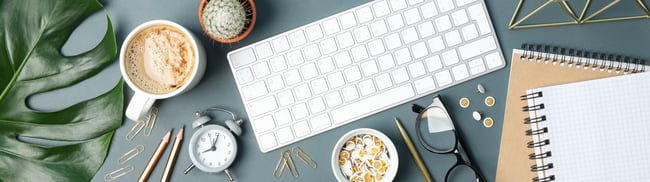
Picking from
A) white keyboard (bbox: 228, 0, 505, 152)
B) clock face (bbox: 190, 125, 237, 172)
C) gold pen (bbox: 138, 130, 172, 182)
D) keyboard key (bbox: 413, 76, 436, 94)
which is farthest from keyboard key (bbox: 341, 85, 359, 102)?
gold pen (bbox: 138, 130, 172, 182)

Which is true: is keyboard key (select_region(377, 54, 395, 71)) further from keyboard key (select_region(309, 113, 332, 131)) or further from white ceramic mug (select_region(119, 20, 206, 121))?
white ceramic mug (select_region(119, 20, 206, 121))

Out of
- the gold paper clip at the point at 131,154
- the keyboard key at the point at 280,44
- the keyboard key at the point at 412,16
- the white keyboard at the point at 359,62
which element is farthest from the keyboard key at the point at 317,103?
the gold paper clip at the point at 131,154

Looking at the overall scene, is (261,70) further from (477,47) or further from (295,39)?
(477,47)

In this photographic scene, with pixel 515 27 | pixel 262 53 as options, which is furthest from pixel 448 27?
pixel 262 53

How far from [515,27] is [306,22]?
366mm

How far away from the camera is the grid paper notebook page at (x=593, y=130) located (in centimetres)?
106

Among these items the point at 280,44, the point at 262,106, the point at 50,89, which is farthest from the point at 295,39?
the point at 50,89

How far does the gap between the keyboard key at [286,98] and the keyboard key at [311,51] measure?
68mm

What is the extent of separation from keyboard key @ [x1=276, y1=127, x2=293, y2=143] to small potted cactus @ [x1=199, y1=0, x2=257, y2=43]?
17 centimetres

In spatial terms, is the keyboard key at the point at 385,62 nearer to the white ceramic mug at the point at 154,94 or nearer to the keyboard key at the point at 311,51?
the keyboard key at the point at 311,51

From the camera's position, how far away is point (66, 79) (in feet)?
3.61

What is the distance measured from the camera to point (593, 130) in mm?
1065

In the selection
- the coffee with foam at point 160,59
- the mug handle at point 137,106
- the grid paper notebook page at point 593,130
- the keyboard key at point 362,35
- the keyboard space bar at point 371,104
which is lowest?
the grid paper notebook page at point 593,130

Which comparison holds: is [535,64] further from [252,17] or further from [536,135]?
[252,17]
